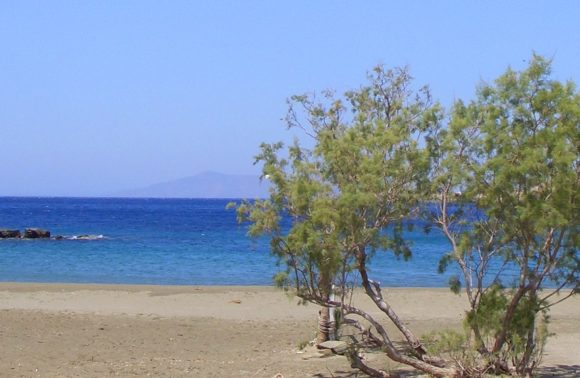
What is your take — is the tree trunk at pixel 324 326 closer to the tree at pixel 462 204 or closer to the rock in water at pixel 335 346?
the rock in water at pixel 335 346

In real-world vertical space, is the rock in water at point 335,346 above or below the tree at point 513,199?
below

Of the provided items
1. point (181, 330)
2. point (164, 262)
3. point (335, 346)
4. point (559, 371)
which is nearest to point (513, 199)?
point (559, 371)

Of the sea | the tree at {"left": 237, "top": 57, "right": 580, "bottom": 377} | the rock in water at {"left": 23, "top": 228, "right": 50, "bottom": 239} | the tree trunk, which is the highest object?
the tree at {"left": 237, "top": 57, "right": 580, "bottom": 377}

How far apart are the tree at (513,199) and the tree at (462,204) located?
1 cm

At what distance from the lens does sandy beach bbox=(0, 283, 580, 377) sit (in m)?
13.8

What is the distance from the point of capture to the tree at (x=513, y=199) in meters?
10.2

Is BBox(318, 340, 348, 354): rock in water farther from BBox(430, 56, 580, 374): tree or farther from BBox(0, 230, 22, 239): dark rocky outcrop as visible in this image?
BBox(0, 230, 22, 239): dark rocky outcrop

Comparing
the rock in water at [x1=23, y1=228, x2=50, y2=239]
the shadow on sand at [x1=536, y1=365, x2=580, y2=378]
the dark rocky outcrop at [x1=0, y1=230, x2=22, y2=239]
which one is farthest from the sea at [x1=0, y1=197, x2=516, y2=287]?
the shadow on sand at [x1=536, y1=365, x2=580, y2=378]

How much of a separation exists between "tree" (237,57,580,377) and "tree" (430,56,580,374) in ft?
0.05

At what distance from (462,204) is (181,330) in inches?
338

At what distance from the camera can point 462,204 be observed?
37.5 ft

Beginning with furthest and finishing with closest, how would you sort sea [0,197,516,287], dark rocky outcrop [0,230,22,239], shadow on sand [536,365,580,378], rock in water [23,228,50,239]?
dark rocky outcrop [0,230,22,239], rock in water [23,228,50,239], sea [0,197,516,287], shadow on sand [536,365,580,378]

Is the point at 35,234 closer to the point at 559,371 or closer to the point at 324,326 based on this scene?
the point at 324,326

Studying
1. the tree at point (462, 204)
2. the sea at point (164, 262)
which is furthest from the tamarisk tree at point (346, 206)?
the sea at point (164, 262)
